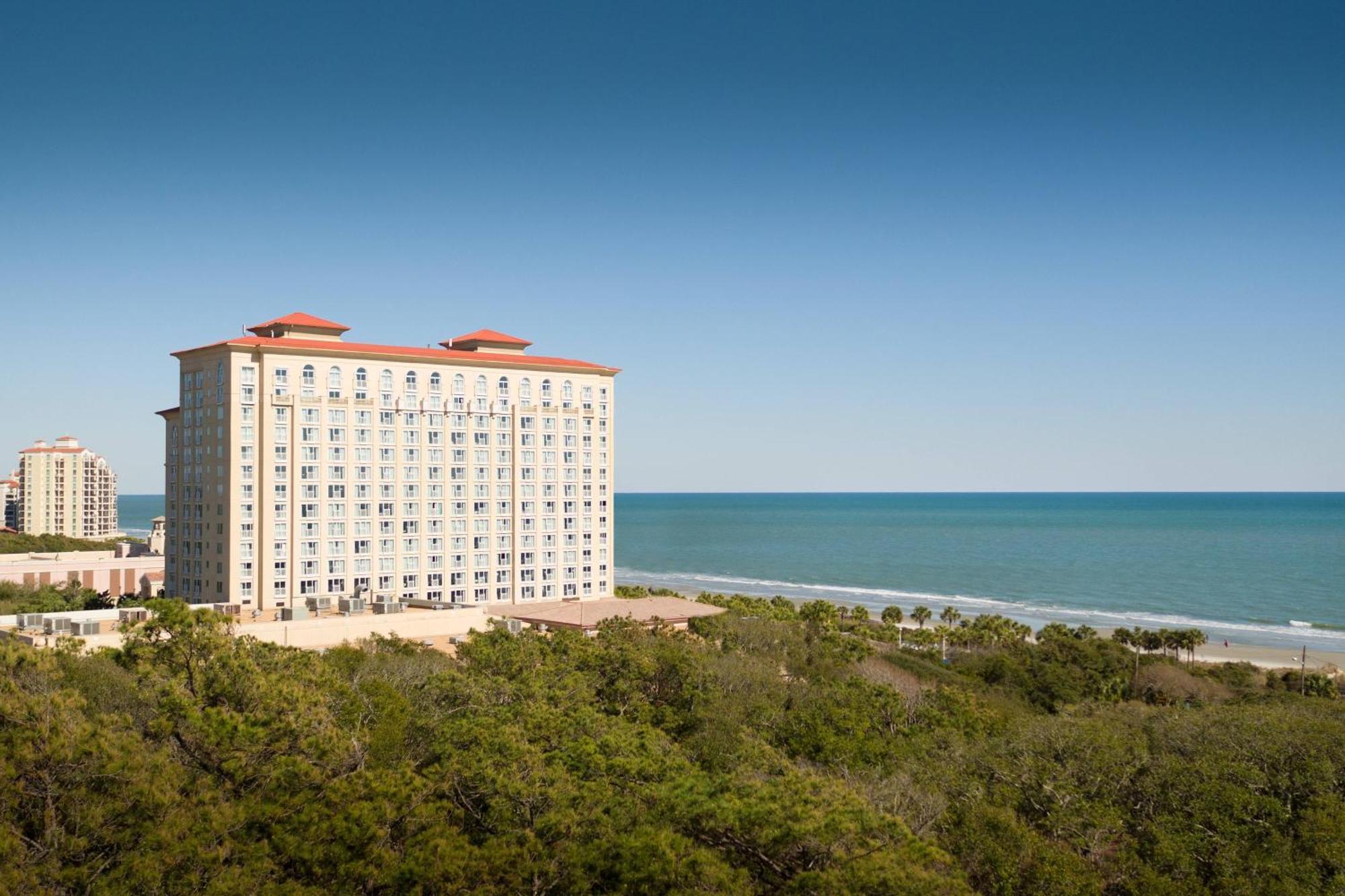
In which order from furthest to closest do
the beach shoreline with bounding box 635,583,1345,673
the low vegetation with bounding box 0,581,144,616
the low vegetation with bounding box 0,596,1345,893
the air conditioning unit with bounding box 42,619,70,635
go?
the beach shoreline with bounding box 635,583,1345,673, the low vegetation with bounding box 0,581,144,616, the air conditioning unit with bounding box 42,619,70,635, the low vegetation with bounding box 0,596,1345,893

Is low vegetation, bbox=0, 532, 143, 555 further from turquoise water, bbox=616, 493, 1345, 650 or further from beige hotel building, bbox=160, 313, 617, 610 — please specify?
turquoise water, bbox=616, 493, 1345, 650

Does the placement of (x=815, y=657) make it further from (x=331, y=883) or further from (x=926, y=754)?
(x=331, y=883)

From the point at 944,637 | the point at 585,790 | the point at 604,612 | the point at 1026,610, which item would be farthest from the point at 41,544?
the point at 585,790

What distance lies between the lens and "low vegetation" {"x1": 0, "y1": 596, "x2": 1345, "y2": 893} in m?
20.7

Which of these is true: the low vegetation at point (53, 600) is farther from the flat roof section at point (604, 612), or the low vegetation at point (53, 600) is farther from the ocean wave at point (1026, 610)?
the ocean wave at point (1026, 610)

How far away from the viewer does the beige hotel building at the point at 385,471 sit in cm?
7406

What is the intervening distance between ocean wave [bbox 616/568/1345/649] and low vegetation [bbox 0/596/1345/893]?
61.7m

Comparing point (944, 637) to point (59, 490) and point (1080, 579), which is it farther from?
point (59, 490)

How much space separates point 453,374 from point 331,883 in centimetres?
6246

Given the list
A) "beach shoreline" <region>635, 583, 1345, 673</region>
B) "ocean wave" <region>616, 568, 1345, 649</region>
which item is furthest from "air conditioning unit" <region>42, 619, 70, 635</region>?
"ocean wave" <region>616, 568, 1345, 649</region>

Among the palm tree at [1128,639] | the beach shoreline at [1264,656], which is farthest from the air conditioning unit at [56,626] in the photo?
the beach shoreline at [1264,656]

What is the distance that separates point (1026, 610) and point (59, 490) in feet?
523

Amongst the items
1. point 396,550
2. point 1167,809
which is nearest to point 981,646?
point 396,550

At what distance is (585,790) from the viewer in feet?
81.4
